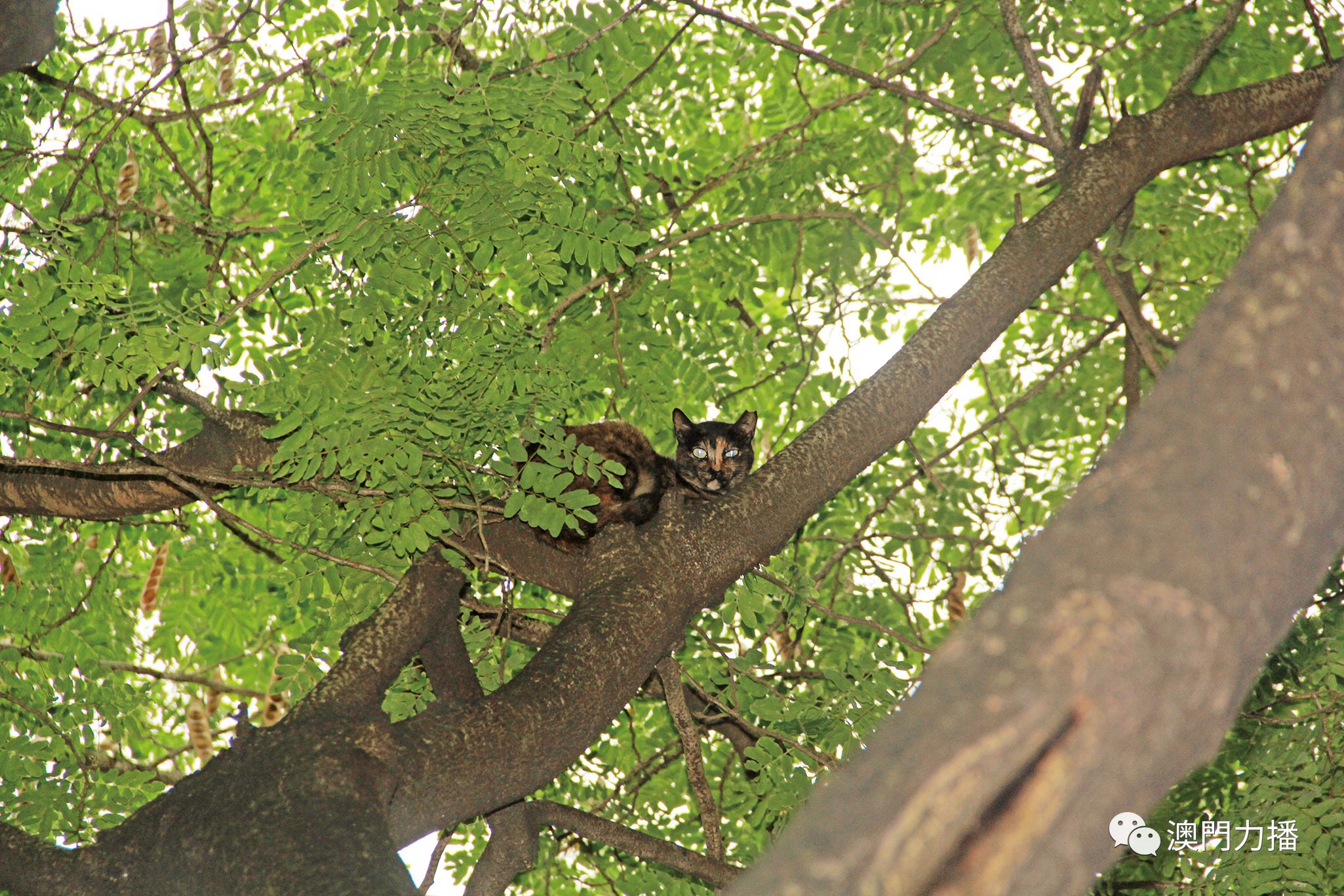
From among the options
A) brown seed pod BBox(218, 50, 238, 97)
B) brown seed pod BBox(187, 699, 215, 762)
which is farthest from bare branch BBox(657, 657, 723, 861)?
brown seed pod BBox(218, 50, 238, 97)

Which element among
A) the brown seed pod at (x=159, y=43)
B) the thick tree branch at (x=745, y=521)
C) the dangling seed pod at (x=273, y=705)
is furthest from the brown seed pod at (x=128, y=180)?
the thick tree branch at (x=745, y=521)

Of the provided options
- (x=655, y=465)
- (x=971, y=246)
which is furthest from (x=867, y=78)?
(x=971, y=246)

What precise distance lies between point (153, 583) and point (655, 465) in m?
3.87

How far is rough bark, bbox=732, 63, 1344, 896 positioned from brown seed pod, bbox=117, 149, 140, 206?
6.69 m

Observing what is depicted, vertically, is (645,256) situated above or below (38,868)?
above

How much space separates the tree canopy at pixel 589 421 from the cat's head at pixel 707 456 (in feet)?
1.00

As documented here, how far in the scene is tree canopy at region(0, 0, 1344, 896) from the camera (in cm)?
304

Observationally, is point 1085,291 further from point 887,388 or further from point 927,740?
point 927,740

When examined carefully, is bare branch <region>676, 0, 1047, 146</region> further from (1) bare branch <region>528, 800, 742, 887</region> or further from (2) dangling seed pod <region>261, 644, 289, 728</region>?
(2) dangling seed pod <region>261, 644, 289, 728</region>

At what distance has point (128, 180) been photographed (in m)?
6.79

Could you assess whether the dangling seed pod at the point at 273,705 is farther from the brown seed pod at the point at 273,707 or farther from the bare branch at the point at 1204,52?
the bare branch at the point at 1204,52

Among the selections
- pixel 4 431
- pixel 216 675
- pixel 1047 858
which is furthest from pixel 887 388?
pixel 216 675

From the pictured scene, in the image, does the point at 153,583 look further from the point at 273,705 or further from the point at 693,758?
the point at 693,758

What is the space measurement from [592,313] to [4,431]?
3.70m
